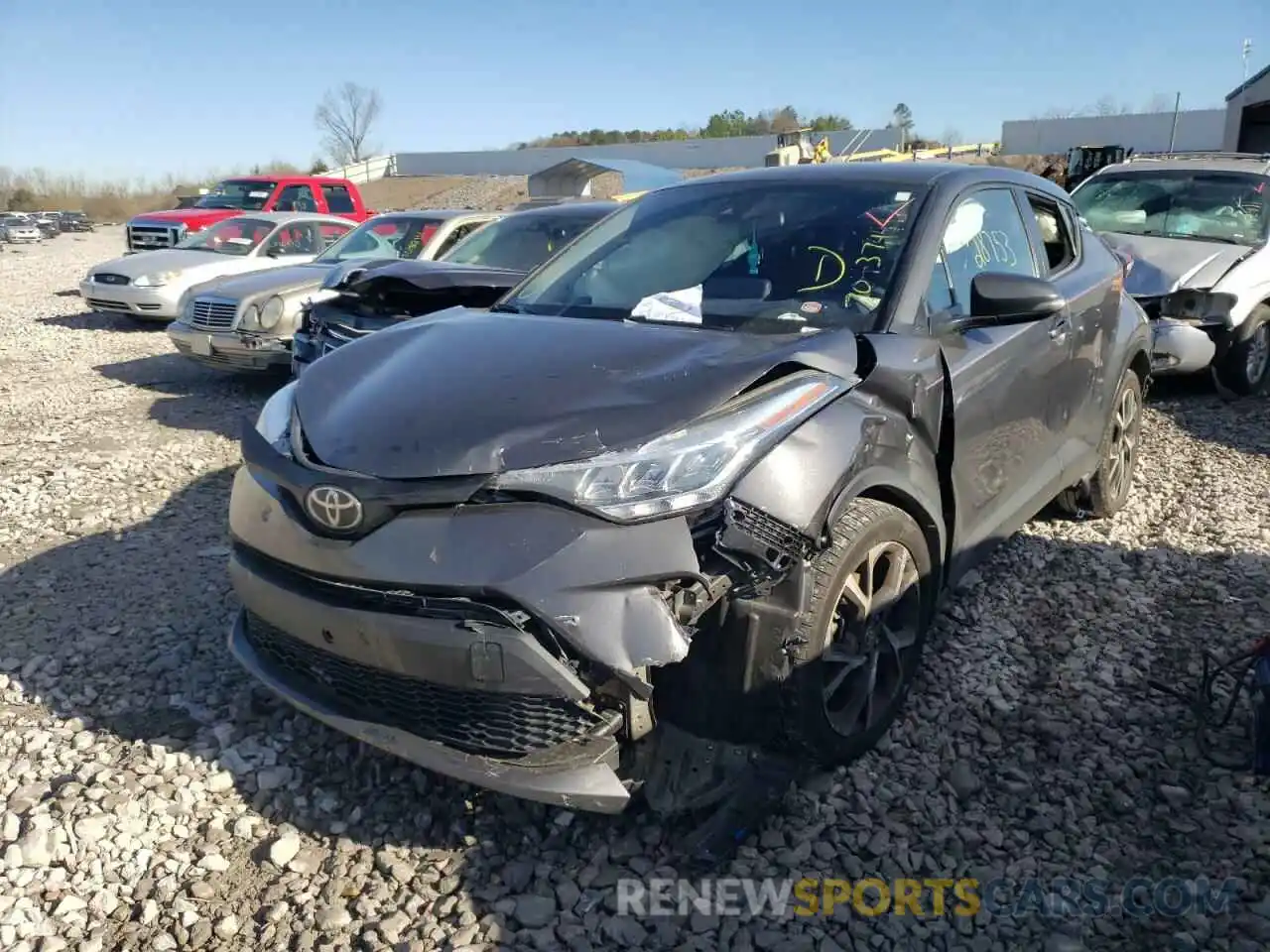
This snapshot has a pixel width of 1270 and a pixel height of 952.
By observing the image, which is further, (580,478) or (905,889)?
(905,889)

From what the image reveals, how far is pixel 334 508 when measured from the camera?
236 cm

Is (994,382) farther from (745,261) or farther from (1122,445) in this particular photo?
(1122,445)

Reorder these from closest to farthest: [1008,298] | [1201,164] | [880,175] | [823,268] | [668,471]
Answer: [668,471] < [1008,298] < [823,268] < [880,175] < [1201,164]

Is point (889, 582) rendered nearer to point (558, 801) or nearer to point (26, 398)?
point (558, 801)

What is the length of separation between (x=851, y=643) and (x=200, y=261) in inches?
433

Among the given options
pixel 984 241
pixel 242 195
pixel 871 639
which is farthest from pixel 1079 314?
pixel 242 195

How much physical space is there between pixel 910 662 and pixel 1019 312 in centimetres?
122

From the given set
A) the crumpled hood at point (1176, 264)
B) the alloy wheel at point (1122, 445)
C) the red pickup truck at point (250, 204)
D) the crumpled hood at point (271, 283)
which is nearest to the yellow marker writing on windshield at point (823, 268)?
the alloy wheel at point (1122, 445)

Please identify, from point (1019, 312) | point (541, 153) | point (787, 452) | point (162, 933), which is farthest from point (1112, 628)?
point (541, 153)

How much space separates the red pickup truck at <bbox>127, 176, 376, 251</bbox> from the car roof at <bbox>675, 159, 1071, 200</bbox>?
41.4ft

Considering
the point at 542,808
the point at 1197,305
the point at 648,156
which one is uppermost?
the point at 648,156

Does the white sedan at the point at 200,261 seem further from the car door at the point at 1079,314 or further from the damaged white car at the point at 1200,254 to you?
the car door at the point at 1079,314

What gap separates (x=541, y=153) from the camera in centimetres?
5428

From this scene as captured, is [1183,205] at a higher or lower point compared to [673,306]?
higher
